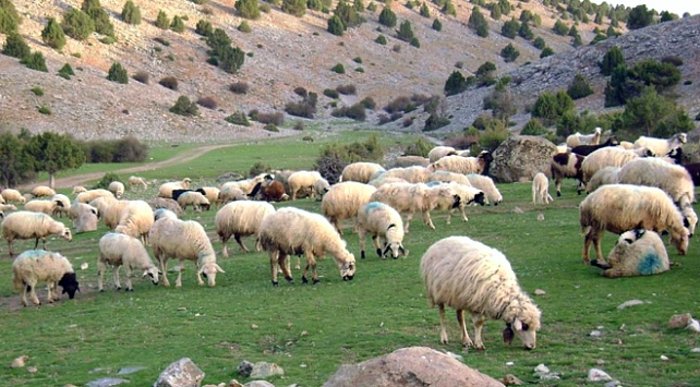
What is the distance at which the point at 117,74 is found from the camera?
74938 mm

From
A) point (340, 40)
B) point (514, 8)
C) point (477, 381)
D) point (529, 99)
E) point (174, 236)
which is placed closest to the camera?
point (477, 381)

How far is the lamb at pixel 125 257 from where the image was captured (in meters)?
18.0

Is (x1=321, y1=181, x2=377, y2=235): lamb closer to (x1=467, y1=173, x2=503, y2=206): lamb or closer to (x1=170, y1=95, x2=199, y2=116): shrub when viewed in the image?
(x1=467, y1=173, x2=503, y2=206): lamb

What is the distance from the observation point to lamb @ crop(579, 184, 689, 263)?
15.6m

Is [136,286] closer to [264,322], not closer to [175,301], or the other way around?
[175,301]

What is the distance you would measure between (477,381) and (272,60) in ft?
306

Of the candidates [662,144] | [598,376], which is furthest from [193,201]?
[598,376]

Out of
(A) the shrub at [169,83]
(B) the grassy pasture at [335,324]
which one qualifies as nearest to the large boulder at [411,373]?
(B) the grassy pasture at [335,324]

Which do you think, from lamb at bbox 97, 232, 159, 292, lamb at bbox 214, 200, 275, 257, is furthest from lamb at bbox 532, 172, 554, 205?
lamb at bbox 97, 232, 159, 292

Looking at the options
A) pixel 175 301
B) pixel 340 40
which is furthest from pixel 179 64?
pixel 175 301

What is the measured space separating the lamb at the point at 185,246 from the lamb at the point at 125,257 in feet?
1.35

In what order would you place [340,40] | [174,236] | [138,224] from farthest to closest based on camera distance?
[340,40], [138,224], [174,236]

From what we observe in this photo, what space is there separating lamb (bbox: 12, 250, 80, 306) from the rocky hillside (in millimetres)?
44964

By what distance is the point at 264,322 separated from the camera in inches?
543
